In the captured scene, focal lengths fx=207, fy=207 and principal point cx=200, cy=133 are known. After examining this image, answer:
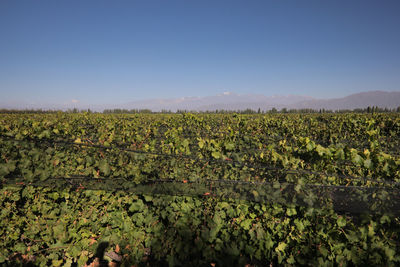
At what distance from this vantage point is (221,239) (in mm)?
2551

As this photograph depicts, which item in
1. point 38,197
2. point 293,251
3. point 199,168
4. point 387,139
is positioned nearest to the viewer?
point 293,251

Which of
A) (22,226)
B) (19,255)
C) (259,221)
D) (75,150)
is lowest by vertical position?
(19,255)

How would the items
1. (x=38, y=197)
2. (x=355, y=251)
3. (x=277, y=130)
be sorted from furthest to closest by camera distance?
(x=277, y=130)
(x=38, y=197)
(x=355, y=251)

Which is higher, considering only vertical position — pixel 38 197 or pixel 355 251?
pixel 38 197

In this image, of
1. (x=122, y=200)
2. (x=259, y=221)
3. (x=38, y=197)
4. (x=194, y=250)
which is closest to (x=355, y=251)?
(x=259, y=221)

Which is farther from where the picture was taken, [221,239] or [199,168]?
[199,168]

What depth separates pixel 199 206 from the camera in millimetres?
2639

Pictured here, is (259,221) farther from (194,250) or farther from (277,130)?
(277,130)

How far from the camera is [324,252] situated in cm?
224

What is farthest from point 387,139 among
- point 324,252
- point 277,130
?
point 324,252

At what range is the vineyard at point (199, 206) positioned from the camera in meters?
2.20

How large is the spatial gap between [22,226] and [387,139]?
359 inches

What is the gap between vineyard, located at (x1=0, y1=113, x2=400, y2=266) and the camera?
220cm

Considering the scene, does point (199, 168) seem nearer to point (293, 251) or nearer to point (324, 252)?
point (293, 251)
